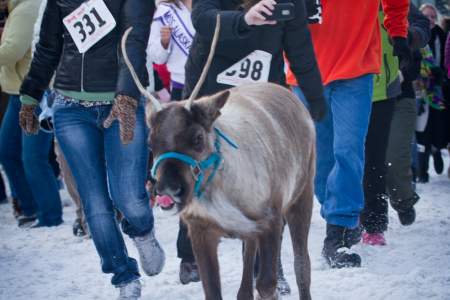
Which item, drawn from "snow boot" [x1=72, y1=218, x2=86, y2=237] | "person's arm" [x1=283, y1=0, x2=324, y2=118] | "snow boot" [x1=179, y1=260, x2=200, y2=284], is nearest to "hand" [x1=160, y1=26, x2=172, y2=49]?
"snow boot" [x1=72, y1=218, x2=86, y2=237]

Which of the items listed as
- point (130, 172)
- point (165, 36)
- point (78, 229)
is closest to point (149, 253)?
point (130, 172)

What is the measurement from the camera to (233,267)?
242 inches

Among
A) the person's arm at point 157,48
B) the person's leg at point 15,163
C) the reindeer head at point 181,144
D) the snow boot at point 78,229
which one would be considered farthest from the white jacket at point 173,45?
the reindeer head at point 181,144

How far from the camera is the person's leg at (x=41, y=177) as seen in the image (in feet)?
27.6

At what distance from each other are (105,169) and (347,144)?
5.76 feet

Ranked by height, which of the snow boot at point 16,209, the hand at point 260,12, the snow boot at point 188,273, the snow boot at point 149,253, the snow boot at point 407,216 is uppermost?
the hand at point 260,12

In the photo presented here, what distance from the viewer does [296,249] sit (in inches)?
196

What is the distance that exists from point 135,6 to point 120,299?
71.3 inches

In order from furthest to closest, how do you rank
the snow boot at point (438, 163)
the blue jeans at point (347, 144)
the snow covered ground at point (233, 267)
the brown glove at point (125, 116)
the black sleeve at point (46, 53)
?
1. the snow boot at point (438, 163)
2. the blue jeans at point (347, 144)
3. the snow covered ground at point (233, 267)
4. the black sleeve at point (46, 53)
5. the brown glove at point (125, 116)

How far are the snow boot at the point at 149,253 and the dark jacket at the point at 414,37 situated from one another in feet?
8.94

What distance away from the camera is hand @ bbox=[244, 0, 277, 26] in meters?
4.61

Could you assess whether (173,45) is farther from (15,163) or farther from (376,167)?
(15,163)

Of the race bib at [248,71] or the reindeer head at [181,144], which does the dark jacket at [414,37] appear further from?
the reindeer head at [181,144]


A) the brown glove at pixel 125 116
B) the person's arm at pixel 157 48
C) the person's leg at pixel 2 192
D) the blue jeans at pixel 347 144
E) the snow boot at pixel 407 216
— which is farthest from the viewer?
the person's leg at pixel 2 192
